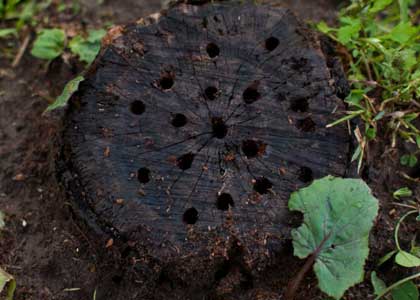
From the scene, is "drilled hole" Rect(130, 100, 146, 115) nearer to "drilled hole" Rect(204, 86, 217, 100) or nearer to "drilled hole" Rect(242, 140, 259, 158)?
"drilled hole" Rect(204, 86, 217, 100)

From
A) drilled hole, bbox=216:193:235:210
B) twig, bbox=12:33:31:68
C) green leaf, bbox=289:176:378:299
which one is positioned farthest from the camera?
twig, bbox=12:33:31:68

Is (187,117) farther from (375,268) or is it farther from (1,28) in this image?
(1,28)

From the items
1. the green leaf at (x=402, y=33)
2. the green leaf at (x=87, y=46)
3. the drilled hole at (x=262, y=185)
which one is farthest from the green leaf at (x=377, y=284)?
the green leaf at (x=87, y=46)

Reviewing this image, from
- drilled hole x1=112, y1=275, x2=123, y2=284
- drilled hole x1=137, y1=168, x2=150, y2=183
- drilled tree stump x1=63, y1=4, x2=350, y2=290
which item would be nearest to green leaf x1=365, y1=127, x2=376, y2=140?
drilled tree stump x1=63, y1=4, x2=350, y2=290

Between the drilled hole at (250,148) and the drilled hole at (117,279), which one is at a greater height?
the drilled hole at (250,148)

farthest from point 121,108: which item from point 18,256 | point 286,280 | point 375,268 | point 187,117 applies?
point 375,268

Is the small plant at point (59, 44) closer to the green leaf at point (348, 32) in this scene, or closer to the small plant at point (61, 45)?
the small plant at point (61, 45)
